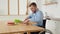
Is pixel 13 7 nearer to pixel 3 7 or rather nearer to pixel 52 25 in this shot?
pixel 3 7

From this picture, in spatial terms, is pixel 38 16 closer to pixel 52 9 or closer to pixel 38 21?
pixel 38 21

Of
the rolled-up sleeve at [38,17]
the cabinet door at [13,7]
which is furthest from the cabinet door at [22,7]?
the rolled-up sleeve at [38,17]

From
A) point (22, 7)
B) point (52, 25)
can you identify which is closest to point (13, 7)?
point (22, 7)

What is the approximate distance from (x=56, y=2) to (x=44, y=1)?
93cm

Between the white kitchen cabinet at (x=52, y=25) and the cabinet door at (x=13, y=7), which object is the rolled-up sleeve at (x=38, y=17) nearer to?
the white kitchen cabinet at (x=52, y=25)

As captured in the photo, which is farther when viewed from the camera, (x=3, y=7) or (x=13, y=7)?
(x=13, y=7)

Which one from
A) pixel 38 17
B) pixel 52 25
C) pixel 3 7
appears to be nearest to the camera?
pixel 52 25

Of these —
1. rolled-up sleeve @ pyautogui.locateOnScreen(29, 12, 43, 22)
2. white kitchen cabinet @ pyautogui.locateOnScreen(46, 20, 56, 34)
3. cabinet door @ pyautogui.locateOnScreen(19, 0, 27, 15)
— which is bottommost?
white kitchen cabinet @ pyautogui.locateOnScreen(46, 20, 56, 34)

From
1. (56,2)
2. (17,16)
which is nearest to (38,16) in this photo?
(56,2)

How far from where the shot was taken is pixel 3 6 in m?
5.26

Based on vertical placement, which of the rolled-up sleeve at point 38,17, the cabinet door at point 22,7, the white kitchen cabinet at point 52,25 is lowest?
the white kitchen cabinet at point 52,25

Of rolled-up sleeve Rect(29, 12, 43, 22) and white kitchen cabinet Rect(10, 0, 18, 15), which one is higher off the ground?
white kitchen cabinet Rect(10, 0, 18, 15)

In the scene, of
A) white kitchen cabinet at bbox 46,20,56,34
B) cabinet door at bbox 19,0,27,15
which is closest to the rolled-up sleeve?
white kitchen cabinet at bbox 46,20,56,34

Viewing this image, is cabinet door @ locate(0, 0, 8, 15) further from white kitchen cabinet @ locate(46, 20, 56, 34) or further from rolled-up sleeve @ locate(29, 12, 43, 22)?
white kitchen cabinet @ locate(46, 20, 56, 34)
